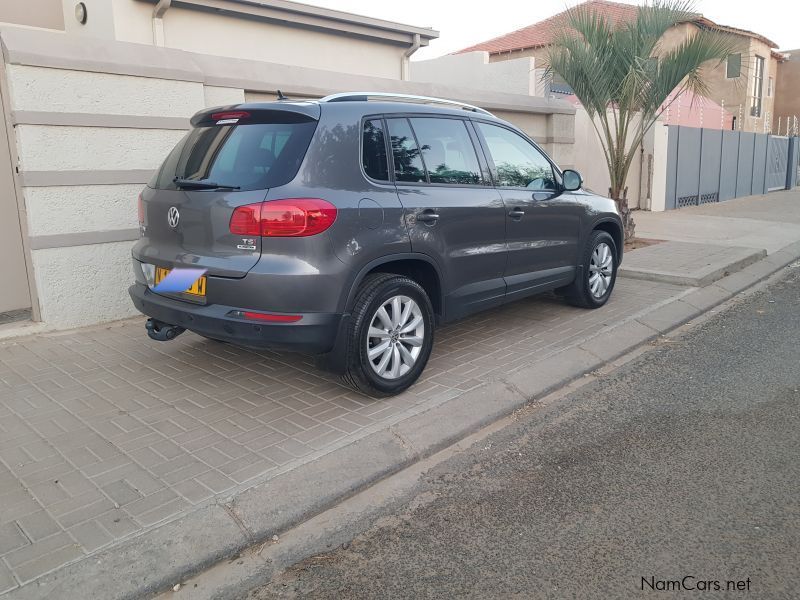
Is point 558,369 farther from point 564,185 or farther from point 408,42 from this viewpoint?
point 408,42

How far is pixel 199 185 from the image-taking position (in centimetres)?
426

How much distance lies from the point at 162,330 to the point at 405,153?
2033 mm

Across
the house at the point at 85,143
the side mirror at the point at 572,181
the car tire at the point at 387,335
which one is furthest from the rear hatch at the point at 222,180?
the side mirror at the point at 572,181

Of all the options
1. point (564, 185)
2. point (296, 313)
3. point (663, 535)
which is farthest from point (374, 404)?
point (564, 185)

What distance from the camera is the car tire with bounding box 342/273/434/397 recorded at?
4.26 meters

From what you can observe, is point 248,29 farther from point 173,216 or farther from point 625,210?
point 173,216

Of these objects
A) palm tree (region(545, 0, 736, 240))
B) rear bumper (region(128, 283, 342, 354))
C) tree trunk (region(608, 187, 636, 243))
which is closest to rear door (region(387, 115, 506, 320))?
rear bumper (region(128, 283, 342, 354))

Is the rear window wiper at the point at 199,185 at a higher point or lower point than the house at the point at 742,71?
lower

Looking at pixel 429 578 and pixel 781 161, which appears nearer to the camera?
pixel 429 578

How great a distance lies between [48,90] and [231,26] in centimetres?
582

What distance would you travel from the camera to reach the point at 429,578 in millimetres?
2865

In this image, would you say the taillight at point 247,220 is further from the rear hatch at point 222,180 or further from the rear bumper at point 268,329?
the rear bumper at point 268,329

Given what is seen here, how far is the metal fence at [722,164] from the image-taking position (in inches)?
677

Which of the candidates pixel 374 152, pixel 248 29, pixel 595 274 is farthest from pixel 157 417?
pixel 248 29
